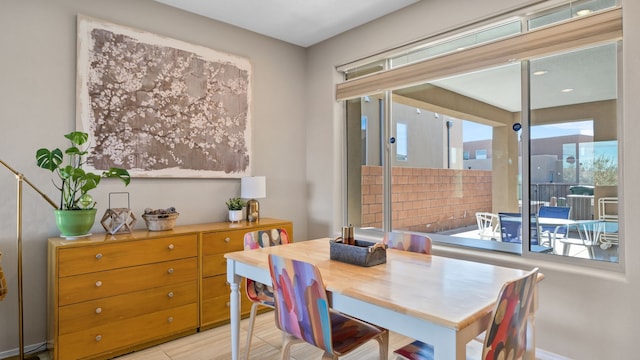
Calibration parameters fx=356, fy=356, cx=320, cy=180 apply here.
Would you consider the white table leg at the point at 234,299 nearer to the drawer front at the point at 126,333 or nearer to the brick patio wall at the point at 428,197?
the drawer front at the point at 126,333

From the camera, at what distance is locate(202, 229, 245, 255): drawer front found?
2867 mm

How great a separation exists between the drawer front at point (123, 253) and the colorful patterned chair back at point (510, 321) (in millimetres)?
2229

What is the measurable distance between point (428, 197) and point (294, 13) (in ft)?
6.86

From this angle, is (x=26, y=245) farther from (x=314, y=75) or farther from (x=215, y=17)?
(x=314, y=75)

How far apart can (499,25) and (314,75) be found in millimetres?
1986

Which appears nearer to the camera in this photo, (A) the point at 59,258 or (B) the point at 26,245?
(A) the point at 59,258

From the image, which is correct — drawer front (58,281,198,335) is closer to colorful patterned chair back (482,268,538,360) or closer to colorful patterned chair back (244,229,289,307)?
colorful patterned chair back (244,229,289,307)

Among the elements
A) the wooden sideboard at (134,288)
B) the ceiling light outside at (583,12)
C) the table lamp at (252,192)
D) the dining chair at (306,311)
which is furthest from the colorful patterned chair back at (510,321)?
the table lamp at (252,192)

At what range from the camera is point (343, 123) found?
3.88 metres

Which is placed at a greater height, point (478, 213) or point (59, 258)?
point (478, 213)

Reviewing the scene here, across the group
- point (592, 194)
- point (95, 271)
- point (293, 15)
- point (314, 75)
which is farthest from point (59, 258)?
point (592, 194)

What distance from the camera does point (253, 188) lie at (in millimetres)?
3352

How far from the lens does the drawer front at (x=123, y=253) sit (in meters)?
2.24

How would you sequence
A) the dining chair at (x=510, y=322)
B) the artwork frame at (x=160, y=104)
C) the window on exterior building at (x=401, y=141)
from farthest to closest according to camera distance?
1. the window on exterior building at (x=401, y=141)
2. the artwork frame at (x=160, y=104)
3. the dining chair at (x=510, y=322)
